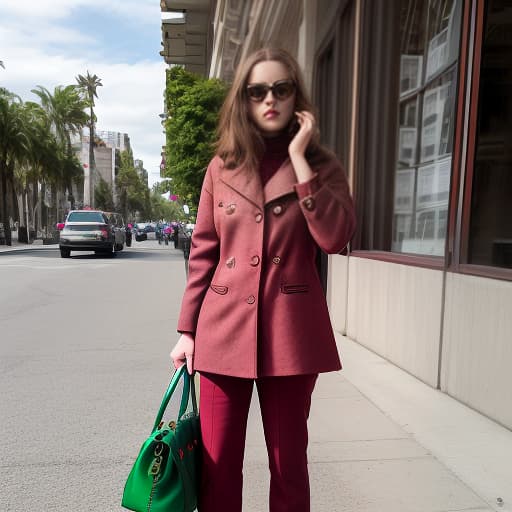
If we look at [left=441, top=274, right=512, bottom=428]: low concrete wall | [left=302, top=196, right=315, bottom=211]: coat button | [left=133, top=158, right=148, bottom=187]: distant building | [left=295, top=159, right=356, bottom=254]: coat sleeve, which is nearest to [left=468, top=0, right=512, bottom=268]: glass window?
[left=441, top=274, right=512, bottom=428]: low concrete wall

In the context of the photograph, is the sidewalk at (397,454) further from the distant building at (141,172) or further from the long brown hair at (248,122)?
the distant building at (141,172)

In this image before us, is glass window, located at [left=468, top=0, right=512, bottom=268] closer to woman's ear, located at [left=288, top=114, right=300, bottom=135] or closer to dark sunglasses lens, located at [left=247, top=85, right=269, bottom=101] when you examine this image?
woman's ear, located at [left=288, top=114, right=300, bottom=135]

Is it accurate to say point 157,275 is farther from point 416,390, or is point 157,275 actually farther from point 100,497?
point 100,497

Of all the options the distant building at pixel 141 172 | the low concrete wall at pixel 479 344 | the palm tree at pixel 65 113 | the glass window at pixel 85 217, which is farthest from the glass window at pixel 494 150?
the distant building at pixel 141 172

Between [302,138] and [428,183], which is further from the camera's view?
[428,183]

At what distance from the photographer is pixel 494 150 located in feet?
15.2

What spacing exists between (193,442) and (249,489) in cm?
120

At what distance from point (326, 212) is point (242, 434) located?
2.59ft

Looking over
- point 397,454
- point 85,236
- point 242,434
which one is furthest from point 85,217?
point 242,434

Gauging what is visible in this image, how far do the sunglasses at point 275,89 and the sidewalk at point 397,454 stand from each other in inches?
77.0

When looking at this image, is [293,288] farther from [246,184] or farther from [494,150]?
[494,150]

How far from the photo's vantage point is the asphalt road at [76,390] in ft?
9.45

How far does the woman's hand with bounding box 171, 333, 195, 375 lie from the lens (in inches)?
70.7

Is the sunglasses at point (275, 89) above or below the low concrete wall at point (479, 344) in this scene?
above
